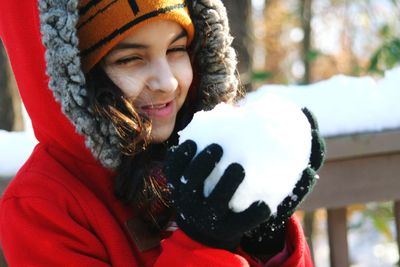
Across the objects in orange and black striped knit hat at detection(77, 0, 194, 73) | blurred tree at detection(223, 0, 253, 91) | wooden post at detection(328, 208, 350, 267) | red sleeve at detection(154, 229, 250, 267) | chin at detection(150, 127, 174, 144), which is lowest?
wooden post at detection(328, 208, 350, 267)

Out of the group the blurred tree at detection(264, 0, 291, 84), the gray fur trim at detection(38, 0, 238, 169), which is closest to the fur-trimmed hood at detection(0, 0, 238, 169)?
the gray fur trim at detection(38, 0, 238, 169)

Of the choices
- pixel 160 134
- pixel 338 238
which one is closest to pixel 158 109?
pixel 160 134

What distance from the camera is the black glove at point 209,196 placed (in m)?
1.27

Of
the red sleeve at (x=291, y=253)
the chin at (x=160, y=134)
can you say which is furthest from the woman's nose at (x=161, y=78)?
the red sleeve at (x=291, y=253)

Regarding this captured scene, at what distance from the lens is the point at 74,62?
1.51m

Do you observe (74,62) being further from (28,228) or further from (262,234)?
(262,234)

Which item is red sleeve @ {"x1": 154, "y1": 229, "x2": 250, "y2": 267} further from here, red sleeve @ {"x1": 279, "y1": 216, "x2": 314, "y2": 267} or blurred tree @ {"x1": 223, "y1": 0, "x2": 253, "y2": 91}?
blurred tree @ {"x1": 223, "y1": 0, "x2": 253, "y2": 91}

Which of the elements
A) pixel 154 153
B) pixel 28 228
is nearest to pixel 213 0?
pixel 154 153

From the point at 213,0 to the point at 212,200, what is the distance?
684 mm

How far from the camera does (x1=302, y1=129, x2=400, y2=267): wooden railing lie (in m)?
2.07

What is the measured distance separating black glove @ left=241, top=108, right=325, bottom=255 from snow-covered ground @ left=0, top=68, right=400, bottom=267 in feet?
1.74

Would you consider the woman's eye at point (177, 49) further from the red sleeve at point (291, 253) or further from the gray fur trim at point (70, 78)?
the red sleeve at point (291, 253)

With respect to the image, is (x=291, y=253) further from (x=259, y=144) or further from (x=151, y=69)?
(x=151, y=69)

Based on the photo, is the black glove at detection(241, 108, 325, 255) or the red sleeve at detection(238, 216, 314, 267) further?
the red sleeve at detection(238, 216, 314, 267)
